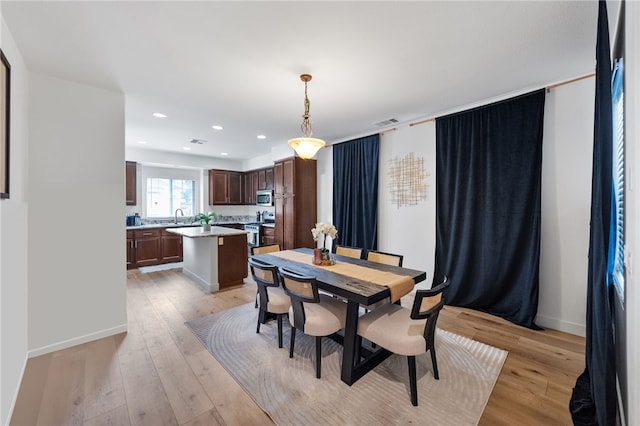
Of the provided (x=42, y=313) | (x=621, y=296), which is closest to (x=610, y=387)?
(x=621, y=296)

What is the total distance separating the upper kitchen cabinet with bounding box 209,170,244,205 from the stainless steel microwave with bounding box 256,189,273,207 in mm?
811

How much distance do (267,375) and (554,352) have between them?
2.60m

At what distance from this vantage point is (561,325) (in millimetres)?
2842

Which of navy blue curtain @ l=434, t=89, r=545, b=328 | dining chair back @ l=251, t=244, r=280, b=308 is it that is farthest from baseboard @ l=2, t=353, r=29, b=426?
navy blue curtain @ l=434, t=89, r=545, b=328

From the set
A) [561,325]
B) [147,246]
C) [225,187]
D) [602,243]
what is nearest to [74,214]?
[147,246]

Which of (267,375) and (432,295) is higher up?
(432,295)

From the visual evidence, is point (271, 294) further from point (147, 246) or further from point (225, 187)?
point (225, 187)

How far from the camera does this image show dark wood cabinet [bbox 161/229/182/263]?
5938 millimetres

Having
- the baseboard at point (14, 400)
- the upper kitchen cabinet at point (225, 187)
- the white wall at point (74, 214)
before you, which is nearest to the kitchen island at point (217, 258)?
the white wall at point (74, 214)

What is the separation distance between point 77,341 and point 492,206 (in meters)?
4.70

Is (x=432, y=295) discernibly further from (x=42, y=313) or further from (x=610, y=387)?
(x=42, y=313)

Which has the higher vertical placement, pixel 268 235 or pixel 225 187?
pixel 225 187

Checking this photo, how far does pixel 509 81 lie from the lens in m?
2.76

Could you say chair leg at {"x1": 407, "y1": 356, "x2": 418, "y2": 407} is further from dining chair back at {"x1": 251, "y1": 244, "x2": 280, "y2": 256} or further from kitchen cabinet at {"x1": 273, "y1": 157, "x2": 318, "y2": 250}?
kitchen cabinet at {"x1": 273, "y1": 157, "x2": 318, "y2": 250}
